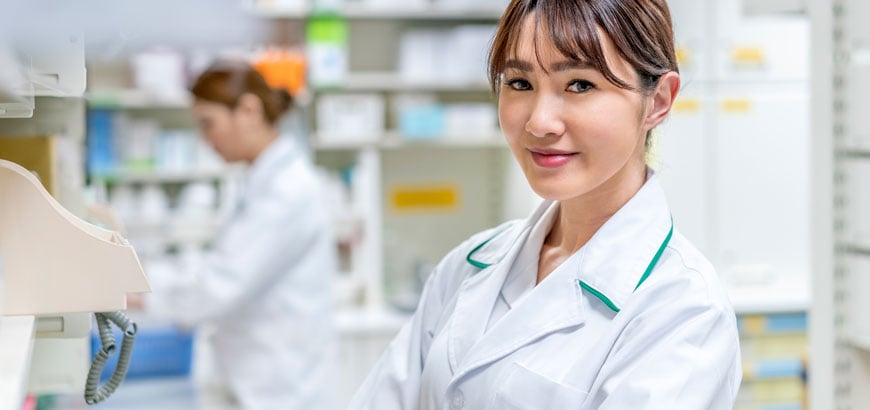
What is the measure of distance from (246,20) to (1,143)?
3180 mm

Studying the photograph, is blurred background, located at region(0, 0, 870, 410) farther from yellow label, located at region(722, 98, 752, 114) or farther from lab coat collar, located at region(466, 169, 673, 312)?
lab coat collar, located at region(466, 169, 673, 312)

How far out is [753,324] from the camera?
3.85 meters

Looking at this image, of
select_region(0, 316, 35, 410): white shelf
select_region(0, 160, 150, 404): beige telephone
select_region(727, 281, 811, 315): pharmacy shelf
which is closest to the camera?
select_region(0, 316, 35, 410): white shelf

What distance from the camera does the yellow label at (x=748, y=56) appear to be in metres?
4.21

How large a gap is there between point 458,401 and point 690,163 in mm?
2860

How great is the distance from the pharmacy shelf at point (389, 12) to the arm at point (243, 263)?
132 cm

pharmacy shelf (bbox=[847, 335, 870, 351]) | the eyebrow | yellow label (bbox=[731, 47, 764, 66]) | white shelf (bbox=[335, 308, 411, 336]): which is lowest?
white shelf (bbox=[335, 308, 411, 336])

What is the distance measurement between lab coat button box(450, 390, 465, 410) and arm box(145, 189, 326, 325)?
5.91 ft

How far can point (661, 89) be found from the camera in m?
1.46

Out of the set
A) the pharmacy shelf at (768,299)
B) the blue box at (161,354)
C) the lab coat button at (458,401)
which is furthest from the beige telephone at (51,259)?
the pharmacy shelf at (768,299)

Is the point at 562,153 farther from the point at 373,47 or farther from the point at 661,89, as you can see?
the point at 373,47

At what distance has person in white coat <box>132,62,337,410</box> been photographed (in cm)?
324

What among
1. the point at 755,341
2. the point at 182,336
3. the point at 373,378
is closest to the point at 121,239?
the point at 373,378

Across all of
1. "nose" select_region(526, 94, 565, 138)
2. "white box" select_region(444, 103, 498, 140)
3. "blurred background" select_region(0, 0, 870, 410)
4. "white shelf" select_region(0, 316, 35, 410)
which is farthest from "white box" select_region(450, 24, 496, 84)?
"white shelf" select_region(0, 316, 35, 410)
